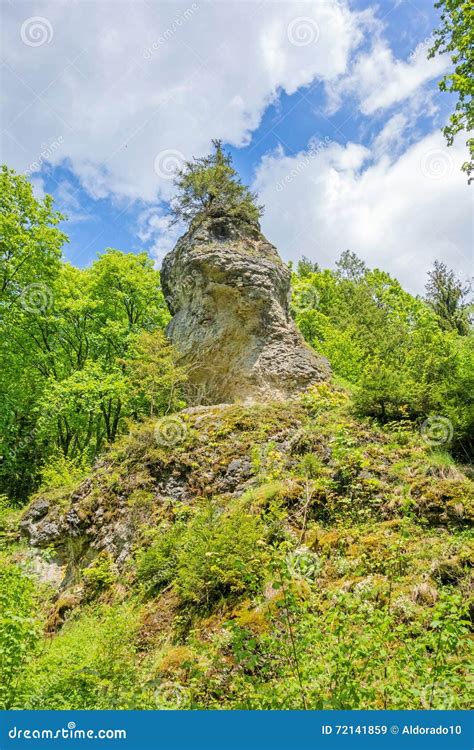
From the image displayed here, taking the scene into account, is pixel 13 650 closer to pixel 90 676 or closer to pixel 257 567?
pixel 90 676

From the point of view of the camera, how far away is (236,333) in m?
15.5

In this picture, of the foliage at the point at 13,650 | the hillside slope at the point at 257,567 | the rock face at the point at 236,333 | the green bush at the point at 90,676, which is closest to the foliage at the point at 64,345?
the rock face at the point at 236,333

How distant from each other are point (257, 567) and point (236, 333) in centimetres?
994

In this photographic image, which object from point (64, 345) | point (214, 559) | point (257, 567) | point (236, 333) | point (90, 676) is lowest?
point (90, 676)

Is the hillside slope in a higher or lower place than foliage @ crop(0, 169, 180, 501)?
lower

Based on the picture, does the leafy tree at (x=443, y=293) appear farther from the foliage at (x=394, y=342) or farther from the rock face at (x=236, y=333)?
the rock face at (x=236, y=333)

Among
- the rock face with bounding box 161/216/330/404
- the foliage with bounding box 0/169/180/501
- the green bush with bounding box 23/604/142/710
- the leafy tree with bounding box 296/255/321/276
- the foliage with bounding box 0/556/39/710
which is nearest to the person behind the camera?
the foliage with bounding box 0/556/39/710

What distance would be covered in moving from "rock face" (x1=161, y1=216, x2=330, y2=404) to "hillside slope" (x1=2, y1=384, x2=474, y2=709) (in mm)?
2313

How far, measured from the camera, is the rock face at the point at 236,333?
14.8 metres

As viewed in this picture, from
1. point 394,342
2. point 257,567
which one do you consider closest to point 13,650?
point 257,567

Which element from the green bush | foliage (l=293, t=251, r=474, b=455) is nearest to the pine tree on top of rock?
foliage (l=293, t=251, r=474, b=455)

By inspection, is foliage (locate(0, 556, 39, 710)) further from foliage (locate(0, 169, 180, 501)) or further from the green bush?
foliage (locate(0, 169, 180, 501))

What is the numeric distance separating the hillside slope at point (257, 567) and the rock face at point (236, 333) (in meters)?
2.31

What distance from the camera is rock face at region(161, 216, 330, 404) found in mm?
14812
